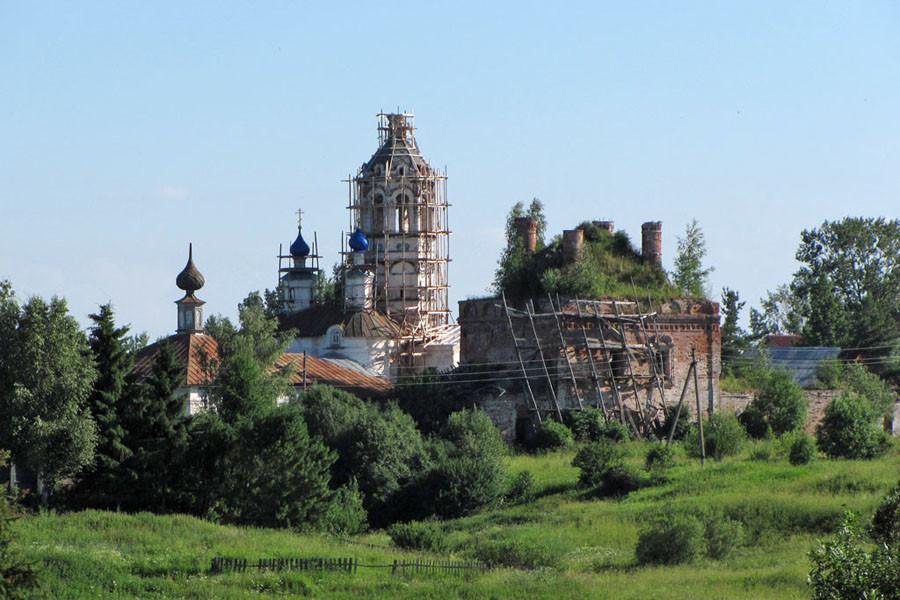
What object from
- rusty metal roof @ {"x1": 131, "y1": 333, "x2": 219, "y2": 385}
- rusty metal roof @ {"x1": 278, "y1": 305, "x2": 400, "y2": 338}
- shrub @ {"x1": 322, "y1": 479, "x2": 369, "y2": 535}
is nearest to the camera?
shrub @ {"x1": 322, "y1": 479, "x2": 369, "y2": 535}

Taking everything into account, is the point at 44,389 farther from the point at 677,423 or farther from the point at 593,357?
the point at 677,423

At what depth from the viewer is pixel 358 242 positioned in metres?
59.3

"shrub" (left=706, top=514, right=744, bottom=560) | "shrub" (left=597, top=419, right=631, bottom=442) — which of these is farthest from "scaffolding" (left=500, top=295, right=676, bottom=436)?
"shrub" (left=706, top=514, right=744, bottom=560)

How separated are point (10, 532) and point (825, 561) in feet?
39.4

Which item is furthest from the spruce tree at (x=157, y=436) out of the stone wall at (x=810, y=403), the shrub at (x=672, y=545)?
the stone wall at (x=810, y=403)

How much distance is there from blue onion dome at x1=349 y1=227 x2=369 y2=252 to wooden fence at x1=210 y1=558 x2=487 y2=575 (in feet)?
106

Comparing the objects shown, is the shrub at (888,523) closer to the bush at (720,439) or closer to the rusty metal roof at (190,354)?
the bush at (720,439)

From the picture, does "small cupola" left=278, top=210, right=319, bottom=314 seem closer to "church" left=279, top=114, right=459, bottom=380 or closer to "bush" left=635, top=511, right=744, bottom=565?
"church" left=279, top=114, right=459, bottom=380

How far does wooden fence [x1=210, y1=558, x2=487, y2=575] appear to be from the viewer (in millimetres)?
26875

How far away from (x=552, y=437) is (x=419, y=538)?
11254 mm

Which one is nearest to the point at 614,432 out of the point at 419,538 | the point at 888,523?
the point at 419,538

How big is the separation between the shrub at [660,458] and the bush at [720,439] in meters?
2.40

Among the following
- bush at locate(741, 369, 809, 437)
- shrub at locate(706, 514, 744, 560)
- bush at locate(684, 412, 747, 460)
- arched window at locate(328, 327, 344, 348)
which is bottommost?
shrub at locate(706, 514, 744, 560)

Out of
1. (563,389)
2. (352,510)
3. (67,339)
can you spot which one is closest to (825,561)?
(352,510)
